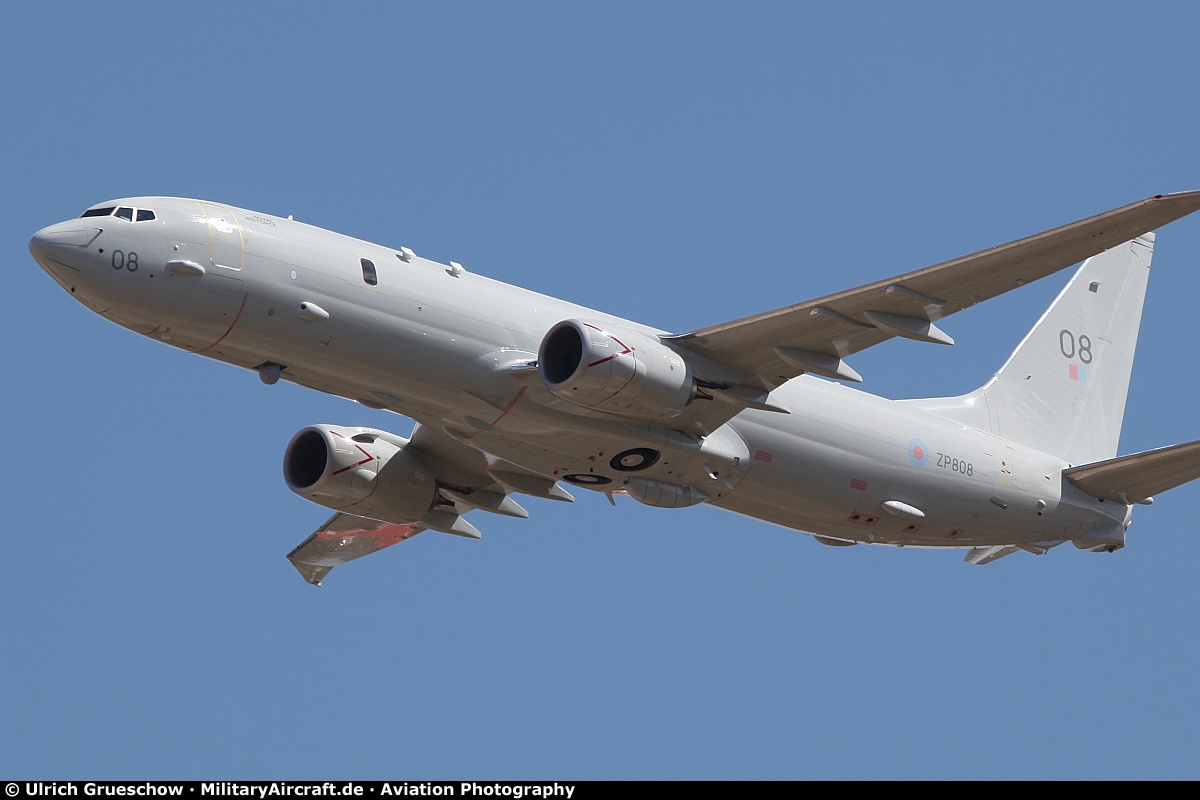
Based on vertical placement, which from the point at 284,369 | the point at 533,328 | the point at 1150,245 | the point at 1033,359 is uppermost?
the point at 1150,245

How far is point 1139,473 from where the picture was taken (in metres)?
39.7

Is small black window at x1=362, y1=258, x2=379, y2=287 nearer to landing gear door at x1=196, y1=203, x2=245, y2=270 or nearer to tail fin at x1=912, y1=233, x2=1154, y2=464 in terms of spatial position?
landing gear door at x1=196, y1=203, x2=245, y2=270

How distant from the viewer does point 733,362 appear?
3478 cm

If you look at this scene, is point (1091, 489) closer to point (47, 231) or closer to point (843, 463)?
point (843, 463)

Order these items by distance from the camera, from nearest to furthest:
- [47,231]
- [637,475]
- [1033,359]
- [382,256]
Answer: [47,231] → [382,256] → [637,475] → [1033,359]

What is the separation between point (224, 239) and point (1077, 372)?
79.4 feet

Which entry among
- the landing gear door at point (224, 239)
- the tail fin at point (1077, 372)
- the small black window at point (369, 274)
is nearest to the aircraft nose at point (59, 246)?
the landing gear door at point (224, 239)

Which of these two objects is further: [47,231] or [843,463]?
[843,463]

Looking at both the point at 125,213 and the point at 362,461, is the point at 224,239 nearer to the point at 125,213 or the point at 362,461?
the point at 125,213

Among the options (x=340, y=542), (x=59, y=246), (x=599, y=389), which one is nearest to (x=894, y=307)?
(x=599, y=389)

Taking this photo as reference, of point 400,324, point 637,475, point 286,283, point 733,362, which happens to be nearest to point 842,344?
point 733,362

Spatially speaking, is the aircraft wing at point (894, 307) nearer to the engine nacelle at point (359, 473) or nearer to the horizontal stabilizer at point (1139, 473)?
the horizontal stabilizer at point (1139, 473)

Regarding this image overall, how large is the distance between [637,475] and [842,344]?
5.27 metres

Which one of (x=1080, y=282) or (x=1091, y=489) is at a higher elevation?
(x=1080, y=282)
